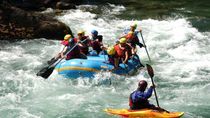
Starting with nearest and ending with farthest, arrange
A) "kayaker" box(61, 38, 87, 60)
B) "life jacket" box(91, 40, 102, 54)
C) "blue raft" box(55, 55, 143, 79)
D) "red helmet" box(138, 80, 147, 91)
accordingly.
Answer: "red helmet" box(138, 80, 147, 91) → "blue raft" box(55, 55, 143, 79) → "kayaker" box(61, 38, 87, 60) → "life jacket" box(91, 40, 102, 54)

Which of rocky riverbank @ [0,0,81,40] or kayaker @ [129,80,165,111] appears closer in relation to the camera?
Answer: kayaker @ [129,80,165,111]

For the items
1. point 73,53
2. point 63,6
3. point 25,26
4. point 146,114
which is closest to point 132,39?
point 73,53

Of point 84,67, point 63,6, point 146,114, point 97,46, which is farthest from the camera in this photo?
point 63,6

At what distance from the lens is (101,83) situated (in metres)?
13.5

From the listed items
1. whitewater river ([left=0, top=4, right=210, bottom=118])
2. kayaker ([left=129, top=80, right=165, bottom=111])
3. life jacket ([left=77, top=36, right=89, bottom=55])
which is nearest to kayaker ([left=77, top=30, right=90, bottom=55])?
life jacket ([left=77, top=36, right=89, bottom=55])

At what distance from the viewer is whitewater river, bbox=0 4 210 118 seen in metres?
11.9

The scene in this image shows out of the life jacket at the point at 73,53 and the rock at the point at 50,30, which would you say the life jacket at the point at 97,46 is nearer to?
the life jacket at the point at 73,53

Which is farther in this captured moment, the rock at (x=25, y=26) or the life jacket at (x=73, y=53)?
the rock at (x=25, y=26)

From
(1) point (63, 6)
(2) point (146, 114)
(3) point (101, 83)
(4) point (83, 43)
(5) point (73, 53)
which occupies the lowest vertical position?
(3) point (101, 83)

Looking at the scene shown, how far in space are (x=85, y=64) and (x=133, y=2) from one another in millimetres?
14244

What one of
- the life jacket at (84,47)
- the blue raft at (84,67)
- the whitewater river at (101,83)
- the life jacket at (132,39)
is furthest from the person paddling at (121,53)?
the life jacket at (84,47)

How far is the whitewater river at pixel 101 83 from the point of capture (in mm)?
11945

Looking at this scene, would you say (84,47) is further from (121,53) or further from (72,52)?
(121,53)

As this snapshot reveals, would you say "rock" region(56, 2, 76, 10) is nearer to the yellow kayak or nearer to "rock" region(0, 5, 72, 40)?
"rock" region(0, 5, 72, 40)
